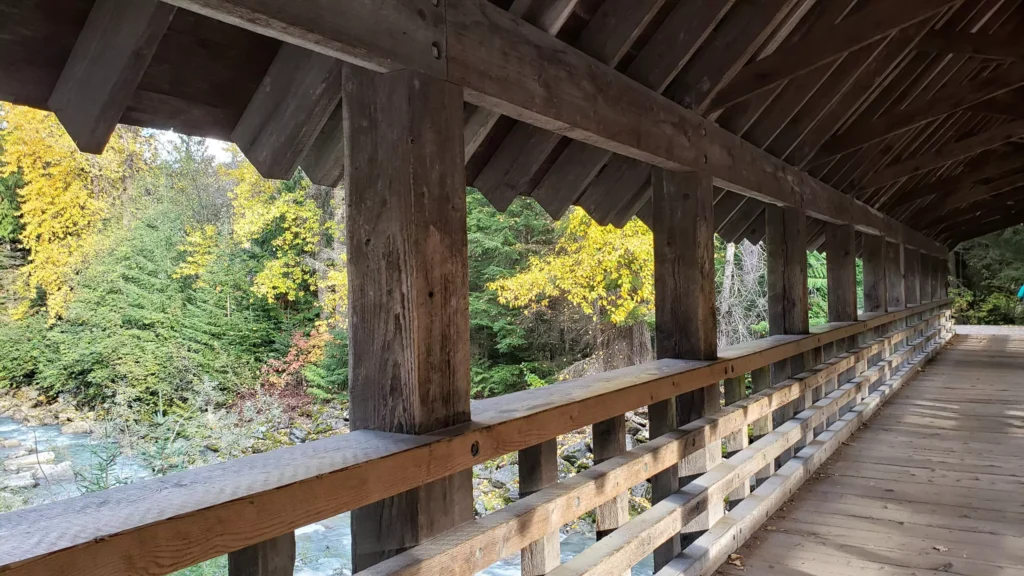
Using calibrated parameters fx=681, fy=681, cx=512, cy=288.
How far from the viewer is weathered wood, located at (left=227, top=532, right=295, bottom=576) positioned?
4.80 ft

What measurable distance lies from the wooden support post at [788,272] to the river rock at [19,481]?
31.4ft

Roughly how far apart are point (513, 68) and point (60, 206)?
16.0 meters

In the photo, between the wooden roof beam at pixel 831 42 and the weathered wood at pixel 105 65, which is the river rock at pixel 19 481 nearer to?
the weathered wood at pixel 105 65

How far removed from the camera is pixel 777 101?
15.6 feet

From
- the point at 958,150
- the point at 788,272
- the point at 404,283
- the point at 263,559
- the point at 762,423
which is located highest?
the point at 958,150

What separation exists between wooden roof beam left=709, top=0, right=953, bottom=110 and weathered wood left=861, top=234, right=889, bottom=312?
6.02 m

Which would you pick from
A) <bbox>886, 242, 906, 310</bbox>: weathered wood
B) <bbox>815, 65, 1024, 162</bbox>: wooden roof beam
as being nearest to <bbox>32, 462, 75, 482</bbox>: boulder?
<bbox>815, 65, 1024, 162</bbox>: wooden roof beam

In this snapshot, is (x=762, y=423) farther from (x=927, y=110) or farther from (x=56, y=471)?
(x=56, y=471)

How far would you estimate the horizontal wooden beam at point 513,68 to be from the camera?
162 cm

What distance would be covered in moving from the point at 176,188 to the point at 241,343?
4361 mm

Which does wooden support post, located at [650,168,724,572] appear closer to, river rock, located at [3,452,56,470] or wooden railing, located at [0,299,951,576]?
wooden railing, located at [0,299,951,576]

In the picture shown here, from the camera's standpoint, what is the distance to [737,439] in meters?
4.09

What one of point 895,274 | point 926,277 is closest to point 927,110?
point 895,274

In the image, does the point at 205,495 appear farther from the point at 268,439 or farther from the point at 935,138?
the point at 268,439
